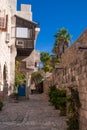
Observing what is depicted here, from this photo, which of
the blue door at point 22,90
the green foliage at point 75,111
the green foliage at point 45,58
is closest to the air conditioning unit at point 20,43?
the blue door at point 22,90

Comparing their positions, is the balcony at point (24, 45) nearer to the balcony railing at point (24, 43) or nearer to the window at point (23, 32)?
the balcony railing at point (24, 43)

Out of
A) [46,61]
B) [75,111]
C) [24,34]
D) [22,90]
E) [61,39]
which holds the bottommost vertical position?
[75,111]

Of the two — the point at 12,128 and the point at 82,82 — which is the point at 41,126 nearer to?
the point at 12,128

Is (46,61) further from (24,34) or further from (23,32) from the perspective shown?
(23,32)

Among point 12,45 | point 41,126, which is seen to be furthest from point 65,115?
point 12,45

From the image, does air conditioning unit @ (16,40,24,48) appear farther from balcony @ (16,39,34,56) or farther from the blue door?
the blue door

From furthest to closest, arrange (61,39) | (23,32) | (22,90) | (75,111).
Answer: (61,39) → (23,32) → (22,90) → (75,111)

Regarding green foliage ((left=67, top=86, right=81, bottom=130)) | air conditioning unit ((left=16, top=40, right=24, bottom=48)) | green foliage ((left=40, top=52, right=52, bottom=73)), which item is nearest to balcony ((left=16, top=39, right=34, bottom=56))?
air conditioning unit ((left=16, top=40, right=24, bottom=48))

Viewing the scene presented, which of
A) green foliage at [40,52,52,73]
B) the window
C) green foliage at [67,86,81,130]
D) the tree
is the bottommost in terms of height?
green foliage at [67,86,81,130]

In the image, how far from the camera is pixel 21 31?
88.6 feet

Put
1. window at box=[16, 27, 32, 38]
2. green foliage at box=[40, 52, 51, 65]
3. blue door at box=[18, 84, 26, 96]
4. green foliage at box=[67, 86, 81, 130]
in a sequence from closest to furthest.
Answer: green foliage at box=[67, 86, 81, 130] → blue door at box=[18, 84, 26, 96] → window at box=[16, 27, 32, 38] → green foliage at box=[40, 52, 51, 65]

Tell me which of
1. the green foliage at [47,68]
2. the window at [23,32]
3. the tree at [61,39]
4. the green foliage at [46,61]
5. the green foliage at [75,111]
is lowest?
the green foliage at [75,111]

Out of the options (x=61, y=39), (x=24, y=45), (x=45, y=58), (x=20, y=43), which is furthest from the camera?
(x=45, y=58)

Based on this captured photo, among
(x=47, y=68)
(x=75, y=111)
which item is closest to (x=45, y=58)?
(x=47, y=68)
